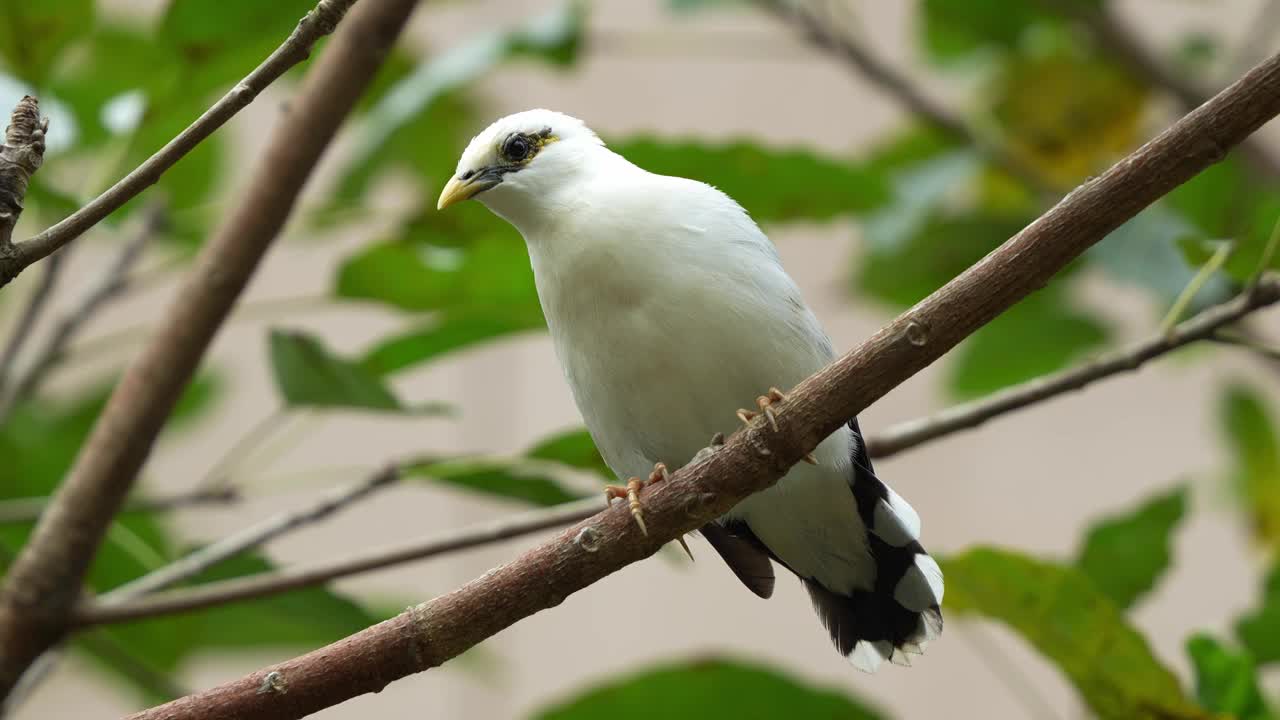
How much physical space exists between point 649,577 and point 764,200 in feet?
10.1

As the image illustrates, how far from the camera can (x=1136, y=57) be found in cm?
277

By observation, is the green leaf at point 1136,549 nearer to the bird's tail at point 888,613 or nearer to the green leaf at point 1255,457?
the bird's tail at point 888,613

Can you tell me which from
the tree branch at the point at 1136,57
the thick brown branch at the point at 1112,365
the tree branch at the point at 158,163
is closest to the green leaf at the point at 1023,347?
the tree branch at the point at 1136,57

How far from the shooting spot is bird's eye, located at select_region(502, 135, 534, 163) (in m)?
1.87

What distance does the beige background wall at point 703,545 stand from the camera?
4.89 meters

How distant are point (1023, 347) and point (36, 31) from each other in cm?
193

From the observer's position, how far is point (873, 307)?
3133 mm

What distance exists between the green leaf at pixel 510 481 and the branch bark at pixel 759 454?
2.31 feet

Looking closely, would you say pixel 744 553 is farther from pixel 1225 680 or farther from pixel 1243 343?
pixel 1243 343

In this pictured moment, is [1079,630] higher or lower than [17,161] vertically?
lower

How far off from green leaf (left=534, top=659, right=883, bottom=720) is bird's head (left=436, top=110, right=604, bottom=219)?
0.67 m

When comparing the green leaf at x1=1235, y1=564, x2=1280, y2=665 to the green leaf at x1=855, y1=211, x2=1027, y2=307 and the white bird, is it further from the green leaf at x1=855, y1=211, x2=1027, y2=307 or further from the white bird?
the green leaf at x1=855, y1=211, x2=1027, y2=307

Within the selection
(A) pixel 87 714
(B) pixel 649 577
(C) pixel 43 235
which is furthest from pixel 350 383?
(A) pixel 87 714

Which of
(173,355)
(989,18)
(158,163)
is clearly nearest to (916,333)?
(158,163)
